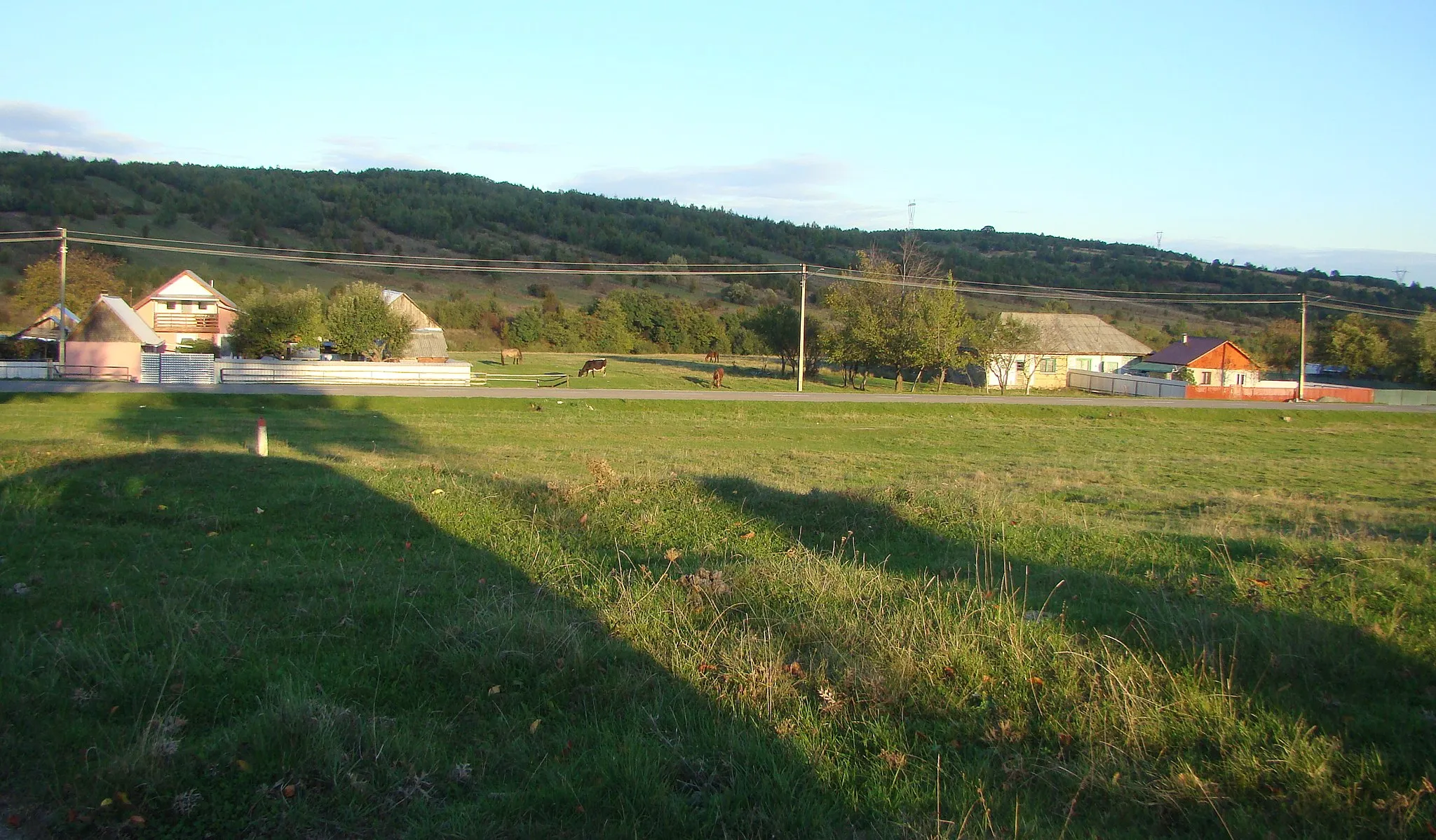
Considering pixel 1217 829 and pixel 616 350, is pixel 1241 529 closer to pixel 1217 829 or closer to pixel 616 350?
pixel 1217 829

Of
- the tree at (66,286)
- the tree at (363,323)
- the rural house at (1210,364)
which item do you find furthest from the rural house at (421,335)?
the rural house at (1210,364)

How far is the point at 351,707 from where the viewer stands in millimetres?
4539

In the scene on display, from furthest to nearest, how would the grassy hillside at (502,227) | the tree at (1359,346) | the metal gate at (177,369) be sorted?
the grassy hillside at (502,227) → the tree at (1359,346) → the metal gate at (177,369)

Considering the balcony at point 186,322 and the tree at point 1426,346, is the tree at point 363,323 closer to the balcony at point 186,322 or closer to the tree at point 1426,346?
the balcony at point 186,322

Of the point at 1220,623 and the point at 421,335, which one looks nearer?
the point at 1220,623

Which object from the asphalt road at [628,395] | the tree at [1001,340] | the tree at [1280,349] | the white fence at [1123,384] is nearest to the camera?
the asphalt road at [628,395]

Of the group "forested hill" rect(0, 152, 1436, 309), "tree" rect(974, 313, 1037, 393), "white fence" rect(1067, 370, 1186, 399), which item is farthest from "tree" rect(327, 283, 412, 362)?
"forested hill" rect(0, 152, 1436, 309)

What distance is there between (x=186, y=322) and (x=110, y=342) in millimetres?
13516

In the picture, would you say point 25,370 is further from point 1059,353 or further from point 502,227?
point 502,227

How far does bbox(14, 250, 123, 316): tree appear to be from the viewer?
58.0m

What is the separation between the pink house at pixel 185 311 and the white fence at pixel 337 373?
48.7 ft

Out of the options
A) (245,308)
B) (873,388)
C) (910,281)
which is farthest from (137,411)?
(910,281)

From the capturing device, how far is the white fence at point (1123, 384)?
2238 inches

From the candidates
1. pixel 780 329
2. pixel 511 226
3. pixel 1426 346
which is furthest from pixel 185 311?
pixel 1426 346
